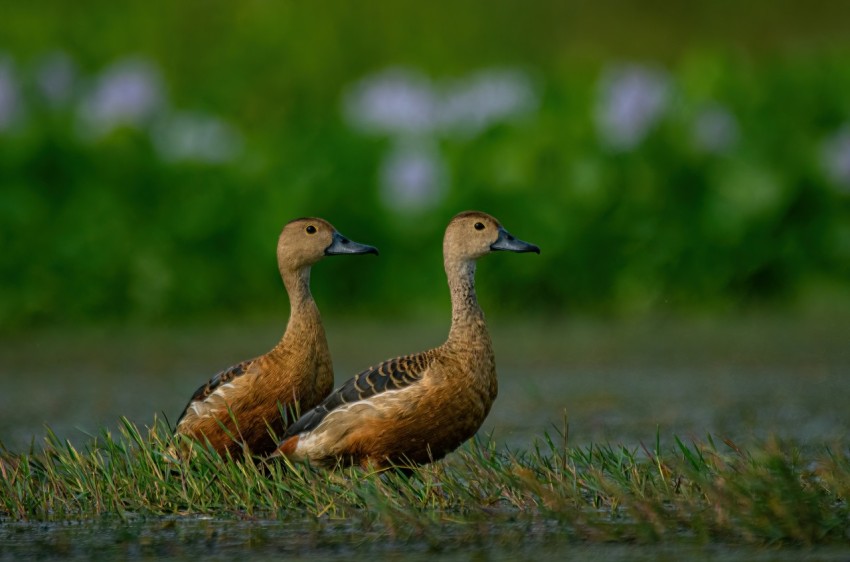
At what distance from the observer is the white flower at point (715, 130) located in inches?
442

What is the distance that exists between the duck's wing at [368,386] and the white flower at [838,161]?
20.2ft

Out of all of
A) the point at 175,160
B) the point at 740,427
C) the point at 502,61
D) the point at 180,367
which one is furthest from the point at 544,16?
the point at 740,427

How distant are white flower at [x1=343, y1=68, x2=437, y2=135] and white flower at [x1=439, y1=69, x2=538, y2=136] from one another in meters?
0.14

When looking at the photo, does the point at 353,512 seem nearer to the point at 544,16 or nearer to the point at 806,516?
the point at 806,516

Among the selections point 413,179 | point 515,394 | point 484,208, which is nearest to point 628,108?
point 484,208

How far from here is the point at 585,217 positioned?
35.5 ft

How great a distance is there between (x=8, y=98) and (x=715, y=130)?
4907mm

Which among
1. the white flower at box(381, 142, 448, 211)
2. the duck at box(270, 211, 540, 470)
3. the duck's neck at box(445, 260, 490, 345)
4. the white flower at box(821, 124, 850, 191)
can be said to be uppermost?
the white flower at box(381, 142, 448, 211)

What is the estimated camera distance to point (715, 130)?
37.1 feet

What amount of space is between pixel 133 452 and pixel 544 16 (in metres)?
12.2

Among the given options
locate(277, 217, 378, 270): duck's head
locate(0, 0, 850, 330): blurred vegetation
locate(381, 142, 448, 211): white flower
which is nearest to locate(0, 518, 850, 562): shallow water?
locate(277, 217, 378, 270): duck's head

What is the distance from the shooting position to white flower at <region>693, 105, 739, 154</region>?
11.2 meters

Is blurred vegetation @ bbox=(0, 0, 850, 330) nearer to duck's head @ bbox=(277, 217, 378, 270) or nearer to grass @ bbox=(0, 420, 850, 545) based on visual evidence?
duck's head @ bbox=(277, 217, 378, 270)

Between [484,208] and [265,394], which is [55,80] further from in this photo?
[265,394]
